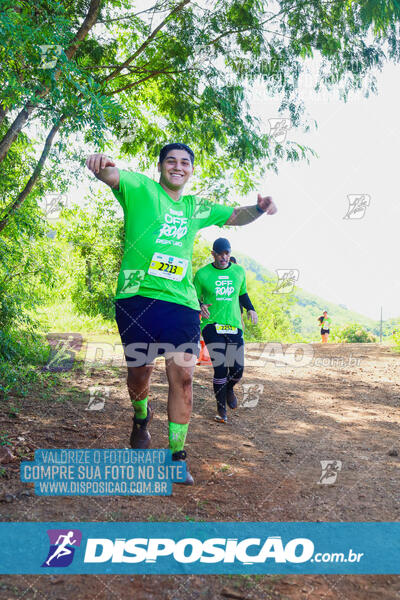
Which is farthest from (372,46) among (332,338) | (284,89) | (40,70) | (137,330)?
(332,338)

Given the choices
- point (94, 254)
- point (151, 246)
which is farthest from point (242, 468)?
point (94, 254)

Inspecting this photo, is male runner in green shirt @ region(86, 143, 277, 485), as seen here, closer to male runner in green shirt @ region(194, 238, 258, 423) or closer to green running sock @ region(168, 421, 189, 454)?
green running sock @ region(168, 421, 189, 454)

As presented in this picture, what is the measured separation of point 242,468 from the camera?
3.99 m

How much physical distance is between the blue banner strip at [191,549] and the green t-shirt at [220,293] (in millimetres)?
3341

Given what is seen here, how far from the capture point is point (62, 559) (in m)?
2.38

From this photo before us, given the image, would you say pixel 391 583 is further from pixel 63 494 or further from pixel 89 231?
pixel 89 231

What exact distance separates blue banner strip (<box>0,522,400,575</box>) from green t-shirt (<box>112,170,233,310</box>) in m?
1.52

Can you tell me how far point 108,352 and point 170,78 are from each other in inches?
232

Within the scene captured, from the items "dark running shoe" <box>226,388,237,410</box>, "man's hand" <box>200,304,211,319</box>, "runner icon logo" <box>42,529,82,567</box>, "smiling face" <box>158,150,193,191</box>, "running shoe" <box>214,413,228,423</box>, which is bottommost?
"runner icon logo" <box>42,529,82,567</box>

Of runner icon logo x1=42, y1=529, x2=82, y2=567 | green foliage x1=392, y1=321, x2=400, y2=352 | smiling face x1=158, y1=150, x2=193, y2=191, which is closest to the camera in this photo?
runner icon logo x1=42, y1=529, x2=82, y2=567

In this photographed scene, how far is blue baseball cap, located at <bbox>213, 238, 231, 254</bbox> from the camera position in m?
6.04

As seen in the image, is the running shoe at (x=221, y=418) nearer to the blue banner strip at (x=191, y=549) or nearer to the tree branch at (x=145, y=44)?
the blue banner strip at (x=191, y=549)

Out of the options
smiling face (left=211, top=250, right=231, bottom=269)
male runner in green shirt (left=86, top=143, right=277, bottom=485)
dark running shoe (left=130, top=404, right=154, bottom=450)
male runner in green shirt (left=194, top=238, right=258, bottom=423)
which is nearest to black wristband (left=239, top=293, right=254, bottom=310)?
Result: male runner in green shirt (left=194, top=238, right=258, bottom=423)

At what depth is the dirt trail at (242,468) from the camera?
223cm
